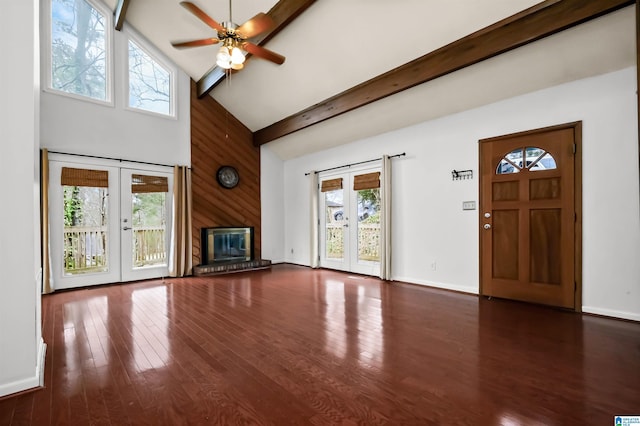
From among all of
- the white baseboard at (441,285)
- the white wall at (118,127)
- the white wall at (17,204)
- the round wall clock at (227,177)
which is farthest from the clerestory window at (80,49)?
the white baseboard at (441,285)

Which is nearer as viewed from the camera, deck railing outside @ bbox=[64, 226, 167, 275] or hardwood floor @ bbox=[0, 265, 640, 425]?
hardwood floor @ bbox=[0, 265, 640, 425]

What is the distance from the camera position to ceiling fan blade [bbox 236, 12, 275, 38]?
3.00m

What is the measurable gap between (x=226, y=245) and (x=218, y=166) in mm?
1708

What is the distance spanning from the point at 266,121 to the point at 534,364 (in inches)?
232

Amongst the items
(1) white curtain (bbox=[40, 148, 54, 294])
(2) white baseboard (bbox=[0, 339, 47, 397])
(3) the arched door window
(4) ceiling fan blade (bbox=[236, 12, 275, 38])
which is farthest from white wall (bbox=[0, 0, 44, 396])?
(3) the arched door window

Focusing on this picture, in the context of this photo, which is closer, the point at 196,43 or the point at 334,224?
the point at 196,43

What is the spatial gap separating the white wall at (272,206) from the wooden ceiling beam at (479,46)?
2.52m

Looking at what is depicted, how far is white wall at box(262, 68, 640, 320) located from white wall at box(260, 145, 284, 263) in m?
1.21

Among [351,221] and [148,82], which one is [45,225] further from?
[351,221]

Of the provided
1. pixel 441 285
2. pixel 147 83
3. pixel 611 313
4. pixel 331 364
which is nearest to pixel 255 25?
pixel 331 364

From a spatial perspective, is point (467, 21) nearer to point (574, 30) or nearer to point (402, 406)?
point (574, 30)

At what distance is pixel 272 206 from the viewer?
730cm

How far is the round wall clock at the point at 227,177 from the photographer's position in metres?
6.36

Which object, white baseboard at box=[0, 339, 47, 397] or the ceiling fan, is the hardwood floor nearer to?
white baseboard at box=[0, 339, 47, 397]
